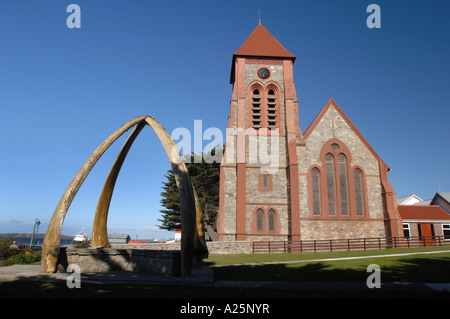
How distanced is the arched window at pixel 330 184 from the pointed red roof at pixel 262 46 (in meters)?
12.0

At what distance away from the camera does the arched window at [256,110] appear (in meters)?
31.5

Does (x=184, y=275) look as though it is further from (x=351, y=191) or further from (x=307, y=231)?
(x=351, y=191)

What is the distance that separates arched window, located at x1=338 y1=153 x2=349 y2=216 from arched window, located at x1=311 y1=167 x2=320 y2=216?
86.0 inches

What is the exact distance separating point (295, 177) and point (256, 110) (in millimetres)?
8572

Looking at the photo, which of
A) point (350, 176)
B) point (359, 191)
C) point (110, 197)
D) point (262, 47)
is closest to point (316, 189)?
point (350, 176)

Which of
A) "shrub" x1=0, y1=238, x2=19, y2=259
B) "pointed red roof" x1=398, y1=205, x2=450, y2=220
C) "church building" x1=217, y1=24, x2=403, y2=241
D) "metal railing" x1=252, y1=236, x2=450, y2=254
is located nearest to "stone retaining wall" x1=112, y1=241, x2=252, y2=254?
"metal railing" x1=252, y1=236, x2=450, y2=254

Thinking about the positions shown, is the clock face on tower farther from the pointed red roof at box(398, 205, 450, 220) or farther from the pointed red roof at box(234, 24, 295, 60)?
the pointed red roof at box(398, 205, 450, 220)

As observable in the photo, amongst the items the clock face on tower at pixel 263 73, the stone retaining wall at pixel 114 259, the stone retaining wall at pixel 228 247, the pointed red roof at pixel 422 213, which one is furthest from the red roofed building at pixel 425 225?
the stone retaining wall at pixel 114 259

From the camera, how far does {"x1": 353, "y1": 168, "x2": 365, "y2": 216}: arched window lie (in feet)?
94.1

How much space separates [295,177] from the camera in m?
28.0

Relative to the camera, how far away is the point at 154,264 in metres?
11.6

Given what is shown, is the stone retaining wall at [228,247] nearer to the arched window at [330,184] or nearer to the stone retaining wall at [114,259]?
the arched window at [330,184]
